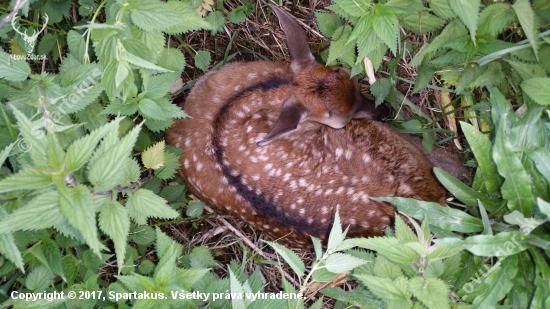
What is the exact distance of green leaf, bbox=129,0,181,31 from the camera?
2248 mm

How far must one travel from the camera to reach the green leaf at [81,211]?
1824mm

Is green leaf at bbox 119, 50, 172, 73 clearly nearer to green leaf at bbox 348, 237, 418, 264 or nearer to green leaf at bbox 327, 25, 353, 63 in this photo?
green leaf at bbox 348, 237, 418, 264

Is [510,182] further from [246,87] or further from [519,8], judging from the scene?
[246,87]

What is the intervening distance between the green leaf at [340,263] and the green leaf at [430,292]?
0.25m

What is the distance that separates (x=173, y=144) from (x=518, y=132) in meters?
2.15

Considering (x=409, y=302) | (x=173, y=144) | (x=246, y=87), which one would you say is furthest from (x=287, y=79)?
(x=409, y=302)

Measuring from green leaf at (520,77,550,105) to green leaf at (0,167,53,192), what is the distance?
2.24 m

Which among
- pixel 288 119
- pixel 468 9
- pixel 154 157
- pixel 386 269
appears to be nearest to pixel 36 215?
pixel 154 157

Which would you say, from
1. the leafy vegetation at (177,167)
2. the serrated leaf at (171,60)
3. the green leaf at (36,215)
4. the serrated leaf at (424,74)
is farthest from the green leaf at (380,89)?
the green leaf at (36,215)

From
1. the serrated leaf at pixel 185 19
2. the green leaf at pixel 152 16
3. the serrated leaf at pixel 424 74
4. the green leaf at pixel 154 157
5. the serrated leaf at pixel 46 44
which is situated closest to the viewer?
the green leaf at pixel 152 16

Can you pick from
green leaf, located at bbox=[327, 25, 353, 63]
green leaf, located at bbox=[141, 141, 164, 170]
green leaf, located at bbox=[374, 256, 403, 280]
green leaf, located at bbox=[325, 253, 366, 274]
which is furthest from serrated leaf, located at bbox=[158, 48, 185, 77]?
green leaf, located at bbox=[374, 256, 403, 280]

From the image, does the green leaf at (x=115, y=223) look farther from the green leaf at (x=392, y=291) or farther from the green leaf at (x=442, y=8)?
the green leaf at (x=442, y=8)

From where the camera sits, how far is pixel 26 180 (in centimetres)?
191

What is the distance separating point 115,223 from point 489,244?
5.42 ft
